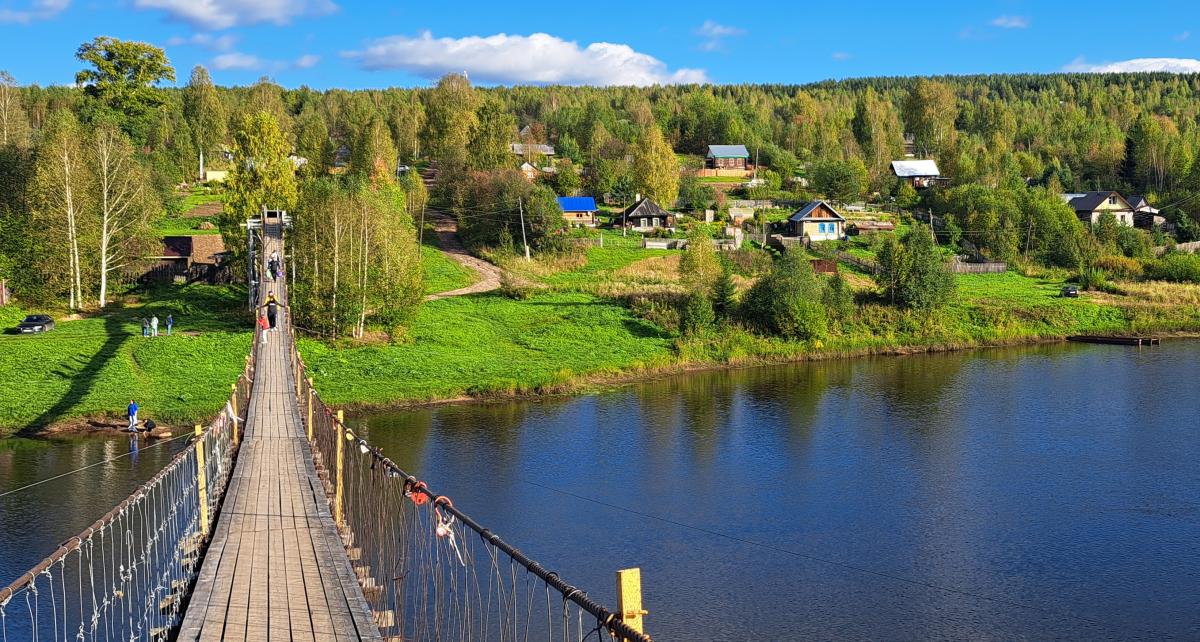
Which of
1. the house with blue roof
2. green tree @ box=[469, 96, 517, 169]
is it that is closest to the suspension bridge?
the house with blue roof

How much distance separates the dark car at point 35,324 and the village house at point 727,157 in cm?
7782

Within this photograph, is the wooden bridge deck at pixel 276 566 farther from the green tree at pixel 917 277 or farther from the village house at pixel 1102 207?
the village house at pixel 1102 207

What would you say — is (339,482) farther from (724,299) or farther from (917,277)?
(917,277)

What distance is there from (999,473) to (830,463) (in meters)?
5.31

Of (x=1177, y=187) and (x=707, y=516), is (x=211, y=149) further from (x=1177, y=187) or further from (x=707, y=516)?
(x=1177, y=187)

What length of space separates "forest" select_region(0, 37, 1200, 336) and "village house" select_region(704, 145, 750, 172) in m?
1.81

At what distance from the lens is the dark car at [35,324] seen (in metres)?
47.2

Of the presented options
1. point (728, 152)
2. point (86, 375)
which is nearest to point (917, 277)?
point (86, 375)

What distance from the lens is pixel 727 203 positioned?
9431 centimetres

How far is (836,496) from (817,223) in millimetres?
52626

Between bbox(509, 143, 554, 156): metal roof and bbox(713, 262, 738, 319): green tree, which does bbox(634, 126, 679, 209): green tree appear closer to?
bbox(509, 143, 554, 156): metal roof

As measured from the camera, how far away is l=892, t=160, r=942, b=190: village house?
345 feet

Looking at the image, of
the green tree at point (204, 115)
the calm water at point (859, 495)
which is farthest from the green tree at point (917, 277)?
the green tree at point (204, 115)

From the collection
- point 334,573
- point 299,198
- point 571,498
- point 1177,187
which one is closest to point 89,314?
point 299,198
